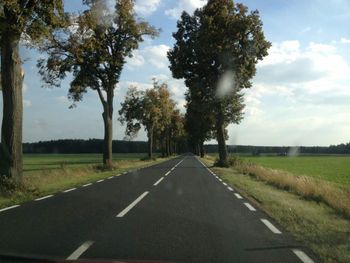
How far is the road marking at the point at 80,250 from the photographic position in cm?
713

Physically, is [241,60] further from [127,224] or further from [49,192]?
[127,224]

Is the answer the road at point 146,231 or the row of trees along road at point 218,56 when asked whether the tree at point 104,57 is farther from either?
the road at point 146,231

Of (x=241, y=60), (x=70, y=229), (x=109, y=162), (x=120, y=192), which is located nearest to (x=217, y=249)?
(x=70, y=229)

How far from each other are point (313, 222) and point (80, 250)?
5.53 meters

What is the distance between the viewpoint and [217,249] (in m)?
7.90

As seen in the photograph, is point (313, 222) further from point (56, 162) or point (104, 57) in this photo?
point (56, 162)

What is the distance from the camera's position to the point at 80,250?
25.1 feet

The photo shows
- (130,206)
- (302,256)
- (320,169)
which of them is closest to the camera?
(302,256)

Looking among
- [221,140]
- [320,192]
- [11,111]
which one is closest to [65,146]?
[221,140]

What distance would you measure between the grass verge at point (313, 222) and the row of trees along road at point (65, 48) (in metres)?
9.00

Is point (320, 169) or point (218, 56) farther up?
point (218, 56)

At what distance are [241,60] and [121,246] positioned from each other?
112 ft

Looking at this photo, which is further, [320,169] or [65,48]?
[320,169]

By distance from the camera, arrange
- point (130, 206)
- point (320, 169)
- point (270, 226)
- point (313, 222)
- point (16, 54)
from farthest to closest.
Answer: point (320, 169) < point (16, 54) < point (130, 206) < point (313, 222) < point (270, 226)
